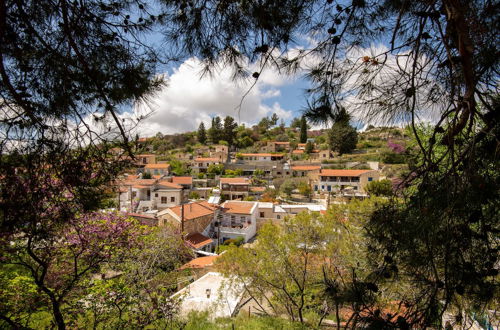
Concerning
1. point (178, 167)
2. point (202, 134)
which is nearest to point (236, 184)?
point (178, 167)

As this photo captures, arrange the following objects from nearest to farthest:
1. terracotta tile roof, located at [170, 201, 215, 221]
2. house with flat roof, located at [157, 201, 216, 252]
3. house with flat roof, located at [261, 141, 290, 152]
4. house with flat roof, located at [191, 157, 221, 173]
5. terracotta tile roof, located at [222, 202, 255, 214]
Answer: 1. house with flat roof, located at [157, 201, 216, 252]
2. terracotta tile roof, located at [170, 201, 215, 221]
3. terracotta tile roof, located at [222, 202, 255, 214]
4. house with flat roof, located at [191, 157, 221, 173]
5. house with flat roof, located at [261, 141, 290, 152]

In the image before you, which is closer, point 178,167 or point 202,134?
point 178,167

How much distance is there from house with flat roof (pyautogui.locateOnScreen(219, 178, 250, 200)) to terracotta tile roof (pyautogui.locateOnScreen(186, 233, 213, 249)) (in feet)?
32.6

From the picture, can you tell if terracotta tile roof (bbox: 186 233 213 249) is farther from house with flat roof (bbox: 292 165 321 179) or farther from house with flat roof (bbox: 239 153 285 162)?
house with flat roof (bbox: 239 153 285 162)

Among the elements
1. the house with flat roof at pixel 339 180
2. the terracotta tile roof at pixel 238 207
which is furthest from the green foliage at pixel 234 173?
the terracotta tile roof at pixel 238 207

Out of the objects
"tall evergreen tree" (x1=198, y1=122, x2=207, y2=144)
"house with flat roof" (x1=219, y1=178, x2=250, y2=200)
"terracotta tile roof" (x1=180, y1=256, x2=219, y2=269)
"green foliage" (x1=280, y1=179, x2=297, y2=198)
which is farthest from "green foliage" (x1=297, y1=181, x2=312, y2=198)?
"tall evergreen tree" (x1=198, y1=122, x2=207, y2=144)

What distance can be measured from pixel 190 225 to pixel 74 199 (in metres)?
13.2

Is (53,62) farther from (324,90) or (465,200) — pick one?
(465,200)

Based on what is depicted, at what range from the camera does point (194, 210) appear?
16.0 meters

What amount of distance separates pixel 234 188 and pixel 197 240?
11388mm

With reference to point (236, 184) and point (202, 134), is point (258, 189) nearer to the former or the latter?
point (236, 184)

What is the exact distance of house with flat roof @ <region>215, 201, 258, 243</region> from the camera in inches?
660

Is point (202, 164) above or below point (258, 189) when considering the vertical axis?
above

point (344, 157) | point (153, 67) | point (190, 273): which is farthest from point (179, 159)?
point (153, 67)
